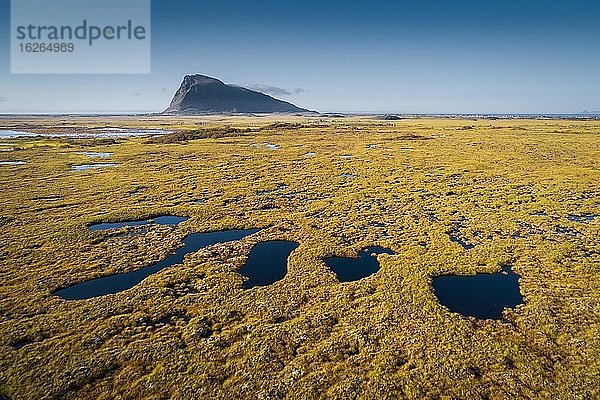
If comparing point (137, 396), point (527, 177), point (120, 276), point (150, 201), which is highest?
point (527, 177)

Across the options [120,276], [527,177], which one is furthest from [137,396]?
[527,177]

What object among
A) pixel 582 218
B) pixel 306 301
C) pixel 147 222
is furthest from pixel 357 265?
pixel 582 218

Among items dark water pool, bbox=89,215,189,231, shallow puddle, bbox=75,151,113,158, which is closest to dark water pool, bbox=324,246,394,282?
dark water pool, bbox=89,215,189,231

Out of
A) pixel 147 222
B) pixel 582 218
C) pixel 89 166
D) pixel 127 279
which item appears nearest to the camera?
pixel 127 279

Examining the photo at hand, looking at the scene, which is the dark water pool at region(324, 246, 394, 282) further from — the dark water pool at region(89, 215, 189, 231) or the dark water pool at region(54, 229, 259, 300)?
the dark water pool at region(89, 215, 189, 231)

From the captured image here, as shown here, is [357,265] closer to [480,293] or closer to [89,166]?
[480,293]

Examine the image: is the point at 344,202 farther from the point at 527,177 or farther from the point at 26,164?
the point at 26,164
